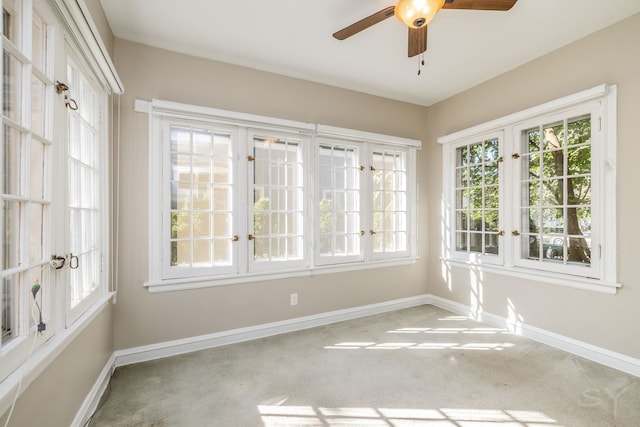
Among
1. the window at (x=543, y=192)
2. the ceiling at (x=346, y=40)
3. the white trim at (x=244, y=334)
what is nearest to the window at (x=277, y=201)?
the white trim at (x=244, y=334)

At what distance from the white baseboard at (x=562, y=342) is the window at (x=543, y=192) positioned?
52 centimetres

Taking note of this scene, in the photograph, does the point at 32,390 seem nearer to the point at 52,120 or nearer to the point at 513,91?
the point at 52,120

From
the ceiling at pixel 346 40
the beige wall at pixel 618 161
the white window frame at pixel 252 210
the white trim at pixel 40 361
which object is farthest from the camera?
the white window frame at pixel 252 210

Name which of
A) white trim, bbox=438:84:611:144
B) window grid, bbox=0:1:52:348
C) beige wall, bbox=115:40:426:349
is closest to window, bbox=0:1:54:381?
window grid, bbox=0:1:52:348

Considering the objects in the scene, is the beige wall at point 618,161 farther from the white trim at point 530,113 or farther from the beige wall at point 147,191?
the beige wall at point 147,191

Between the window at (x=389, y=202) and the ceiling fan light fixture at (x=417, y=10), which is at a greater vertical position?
the ceiling fan light fixture at (x=417, y=10)

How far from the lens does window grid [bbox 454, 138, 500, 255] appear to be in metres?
3.46

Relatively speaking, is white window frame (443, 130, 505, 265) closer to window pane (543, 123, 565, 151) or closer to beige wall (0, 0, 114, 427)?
window pane (543, 123, 565, 151)

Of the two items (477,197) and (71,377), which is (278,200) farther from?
(477,197)

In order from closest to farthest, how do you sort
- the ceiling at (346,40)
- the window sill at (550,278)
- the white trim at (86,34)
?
the white trim at (86,34), the ceiling at (346,40), the window sill at (550,278)

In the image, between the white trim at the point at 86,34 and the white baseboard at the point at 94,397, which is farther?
the white baseboard at the point at 94,397

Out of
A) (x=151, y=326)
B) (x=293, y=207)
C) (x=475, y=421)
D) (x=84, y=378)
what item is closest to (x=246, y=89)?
(x=293, y=207)

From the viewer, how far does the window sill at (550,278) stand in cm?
253

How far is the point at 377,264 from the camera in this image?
3826mm
